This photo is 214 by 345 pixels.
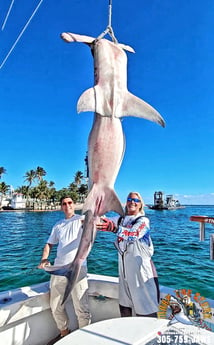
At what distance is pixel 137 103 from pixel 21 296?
8.93 ft

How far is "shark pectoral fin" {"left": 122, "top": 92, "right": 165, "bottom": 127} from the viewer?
241 cm

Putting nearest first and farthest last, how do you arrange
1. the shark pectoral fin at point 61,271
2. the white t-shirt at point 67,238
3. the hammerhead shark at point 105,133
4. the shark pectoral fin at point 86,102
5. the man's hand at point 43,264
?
the shark pectoral fin at point 86,102 < the hammerhead shark at point 105,133 < the shark pectoral fin at point 61,271 < the man's hand at point 43,264 < the white t-shirt at point 67,238

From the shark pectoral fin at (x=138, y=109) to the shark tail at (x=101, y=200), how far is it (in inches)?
31.9

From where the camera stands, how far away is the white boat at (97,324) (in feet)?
5.86

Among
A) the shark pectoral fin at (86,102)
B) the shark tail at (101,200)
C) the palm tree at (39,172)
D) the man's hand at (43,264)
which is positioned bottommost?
the man's hand at (43,264)

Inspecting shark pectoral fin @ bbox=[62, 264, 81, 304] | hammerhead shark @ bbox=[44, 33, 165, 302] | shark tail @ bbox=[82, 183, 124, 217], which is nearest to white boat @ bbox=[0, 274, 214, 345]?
shark pectoral fin @ bbox=[62, 264, 81, 304]

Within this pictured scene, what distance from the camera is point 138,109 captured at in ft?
7.97

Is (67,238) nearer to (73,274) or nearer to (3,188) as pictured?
(73,274)

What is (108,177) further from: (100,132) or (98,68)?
(98,68)

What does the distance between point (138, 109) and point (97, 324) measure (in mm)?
2031

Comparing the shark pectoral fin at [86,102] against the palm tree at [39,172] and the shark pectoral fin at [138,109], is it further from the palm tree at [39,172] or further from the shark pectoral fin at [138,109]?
the palm tree at [39,172]

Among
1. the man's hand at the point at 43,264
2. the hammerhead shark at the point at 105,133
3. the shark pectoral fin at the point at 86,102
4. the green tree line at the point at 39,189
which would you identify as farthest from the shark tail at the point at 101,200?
the green tree line at the point at 39,189

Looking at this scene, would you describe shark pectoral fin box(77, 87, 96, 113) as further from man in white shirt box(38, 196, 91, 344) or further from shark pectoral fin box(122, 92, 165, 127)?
man in white shirt box(38, 196, 91, 344)

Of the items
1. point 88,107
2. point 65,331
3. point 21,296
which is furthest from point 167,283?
point 88,107
